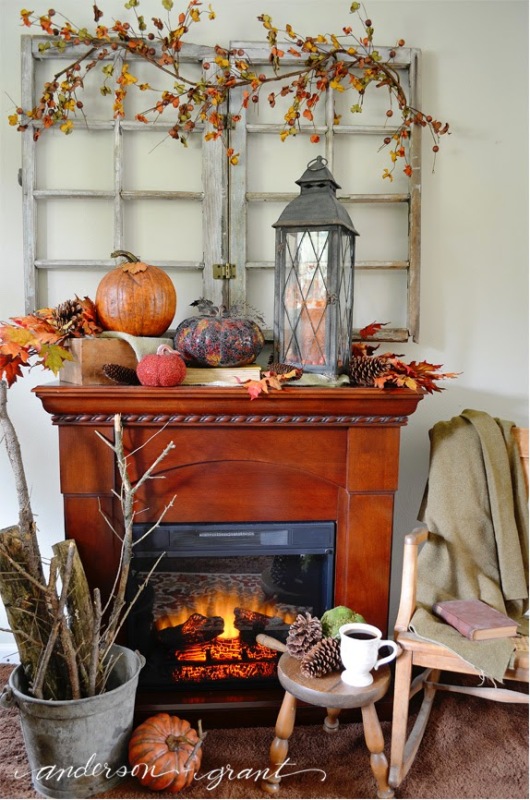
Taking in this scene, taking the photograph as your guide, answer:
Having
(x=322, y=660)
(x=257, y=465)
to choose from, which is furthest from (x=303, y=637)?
(x=257, y=465)

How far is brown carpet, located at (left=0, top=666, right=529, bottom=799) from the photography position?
5.59ft

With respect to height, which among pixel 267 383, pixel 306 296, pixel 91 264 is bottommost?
pixel 267 383

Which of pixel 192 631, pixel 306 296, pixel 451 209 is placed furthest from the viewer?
pixel 451 209

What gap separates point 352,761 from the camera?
1825 mm

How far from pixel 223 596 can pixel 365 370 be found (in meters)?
0.87

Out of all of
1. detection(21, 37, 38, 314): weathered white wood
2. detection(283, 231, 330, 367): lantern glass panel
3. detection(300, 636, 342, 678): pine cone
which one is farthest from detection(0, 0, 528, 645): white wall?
detection(300, 636, 342, 678): pine cone

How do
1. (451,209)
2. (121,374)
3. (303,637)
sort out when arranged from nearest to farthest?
(303,637)
(121,374)
(451,209)

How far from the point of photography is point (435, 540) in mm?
1965

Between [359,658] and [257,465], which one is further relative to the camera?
[257,465]

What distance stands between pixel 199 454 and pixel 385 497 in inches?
23.4

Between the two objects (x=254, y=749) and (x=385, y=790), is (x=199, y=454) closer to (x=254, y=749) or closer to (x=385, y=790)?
(x=254, y=749)

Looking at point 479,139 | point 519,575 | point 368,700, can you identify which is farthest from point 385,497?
point 479,139

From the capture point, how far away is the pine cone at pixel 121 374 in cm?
179

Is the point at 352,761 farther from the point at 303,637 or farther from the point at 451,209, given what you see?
the point at 451,209
